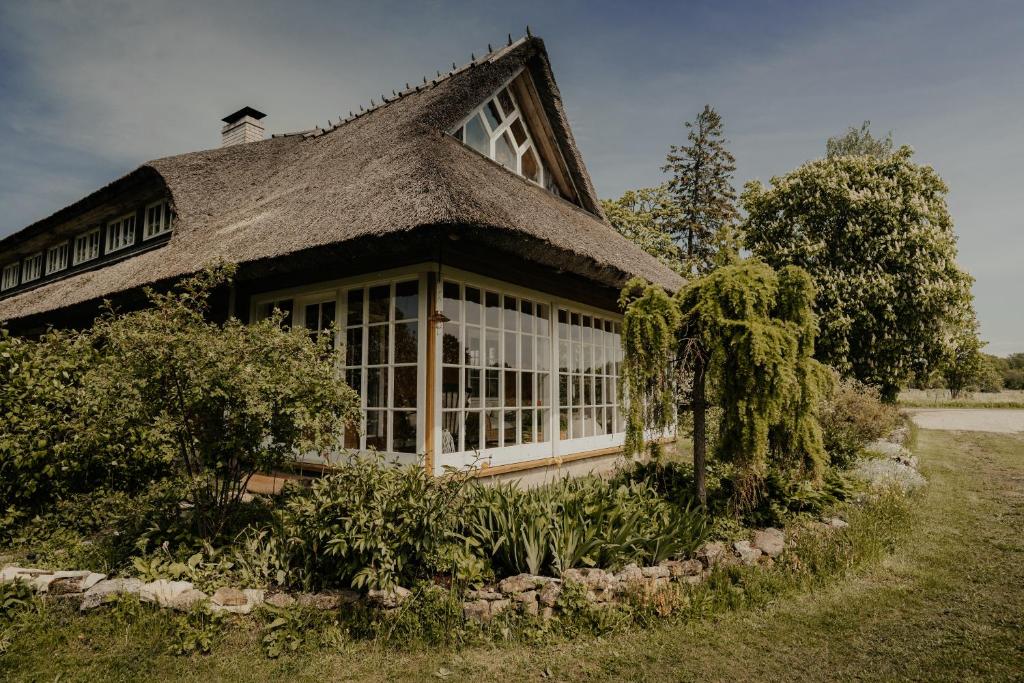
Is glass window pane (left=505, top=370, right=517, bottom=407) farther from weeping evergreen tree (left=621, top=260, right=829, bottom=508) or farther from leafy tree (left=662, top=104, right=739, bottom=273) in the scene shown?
leafy tree (left=662, top=104, right=739, bottom=273)

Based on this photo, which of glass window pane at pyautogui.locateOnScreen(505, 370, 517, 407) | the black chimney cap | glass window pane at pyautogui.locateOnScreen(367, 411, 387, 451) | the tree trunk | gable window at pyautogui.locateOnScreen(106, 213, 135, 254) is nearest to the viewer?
the tree trunk

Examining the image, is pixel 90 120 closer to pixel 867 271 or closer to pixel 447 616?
pixel 447 616

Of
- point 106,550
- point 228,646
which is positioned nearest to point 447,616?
point 228,646

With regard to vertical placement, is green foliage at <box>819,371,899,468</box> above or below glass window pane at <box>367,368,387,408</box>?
below

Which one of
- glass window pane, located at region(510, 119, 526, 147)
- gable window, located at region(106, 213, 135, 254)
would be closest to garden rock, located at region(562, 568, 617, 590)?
glass window pane, located at region(510, 119, 526, 147)

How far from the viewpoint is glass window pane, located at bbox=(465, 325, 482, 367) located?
243 inches

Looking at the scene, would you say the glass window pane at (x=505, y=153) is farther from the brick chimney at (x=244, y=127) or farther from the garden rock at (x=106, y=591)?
the brick chimney at (x=244, y=127)

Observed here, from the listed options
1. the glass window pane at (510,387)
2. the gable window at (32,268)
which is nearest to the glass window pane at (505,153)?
the glass window pane at (510,387)

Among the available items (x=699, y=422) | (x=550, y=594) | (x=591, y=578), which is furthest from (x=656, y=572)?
(x=699, y=422)

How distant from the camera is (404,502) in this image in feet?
12.2

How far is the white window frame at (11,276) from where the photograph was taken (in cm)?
1470

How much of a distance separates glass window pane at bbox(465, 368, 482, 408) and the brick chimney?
1118 centimetres

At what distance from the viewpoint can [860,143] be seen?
24156mm

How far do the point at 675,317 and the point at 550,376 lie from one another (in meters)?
2.76
